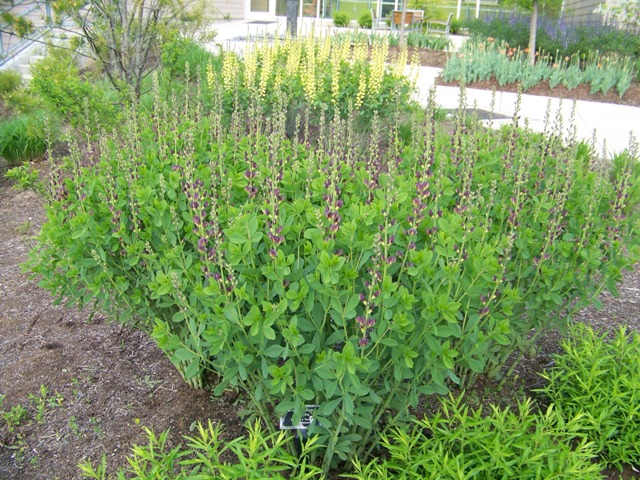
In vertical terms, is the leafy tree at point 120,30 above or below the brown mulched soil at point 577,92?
above

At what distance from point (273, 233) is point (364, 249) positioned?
35 cm

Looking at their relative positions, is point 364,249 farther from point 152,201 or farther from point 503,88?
point 503,88

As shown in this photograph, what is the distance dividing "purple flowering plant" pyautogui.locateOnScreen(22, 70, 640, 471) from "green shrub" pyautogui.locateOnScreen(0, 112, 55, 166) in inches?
155

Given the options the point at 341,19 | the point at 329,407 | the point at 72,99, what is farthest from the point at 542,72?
the point at 341,19

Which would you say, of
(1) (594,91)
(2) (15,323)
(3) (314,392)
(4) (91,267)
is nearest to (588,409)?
(3) (314,392)

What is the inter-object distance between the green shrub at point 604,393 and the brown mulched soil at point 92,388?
132mm

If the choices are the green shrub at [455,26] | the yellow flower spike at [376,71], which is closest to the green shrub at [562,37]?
the green shrub at [455,26]

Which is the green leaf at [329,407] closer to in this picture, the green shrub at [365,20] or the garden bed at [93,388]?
the garden bed at [93,388]

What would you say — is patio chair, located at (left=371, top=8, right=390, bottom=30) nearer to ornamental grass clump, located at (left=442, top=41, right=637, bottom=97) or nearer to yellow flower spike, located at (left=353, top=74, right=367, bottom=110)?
ornamental grass clump, located at (left=442, top=41, right=637, bottom=97)

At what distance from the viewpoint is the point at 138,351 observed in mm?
3324

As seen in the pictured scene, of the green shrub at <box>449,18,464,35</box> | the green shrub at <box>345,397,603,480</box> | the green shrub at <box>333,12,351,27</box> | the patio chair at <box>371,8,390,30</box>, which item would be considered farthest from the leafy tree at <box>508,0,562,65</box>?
the green shrub at <box>345,397,603,480</box>

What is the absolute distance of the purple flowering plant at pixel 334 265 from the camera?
81.0 inches

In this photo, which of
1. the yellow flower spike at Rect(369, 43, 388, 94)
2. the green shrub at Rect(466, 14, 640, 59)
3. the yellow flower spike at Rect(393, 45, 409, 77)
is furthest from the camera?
the green shrub at Rect(466, 14, 640, 59)

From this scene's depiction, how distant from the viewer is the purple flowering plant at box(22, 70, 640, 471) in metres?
2.06
